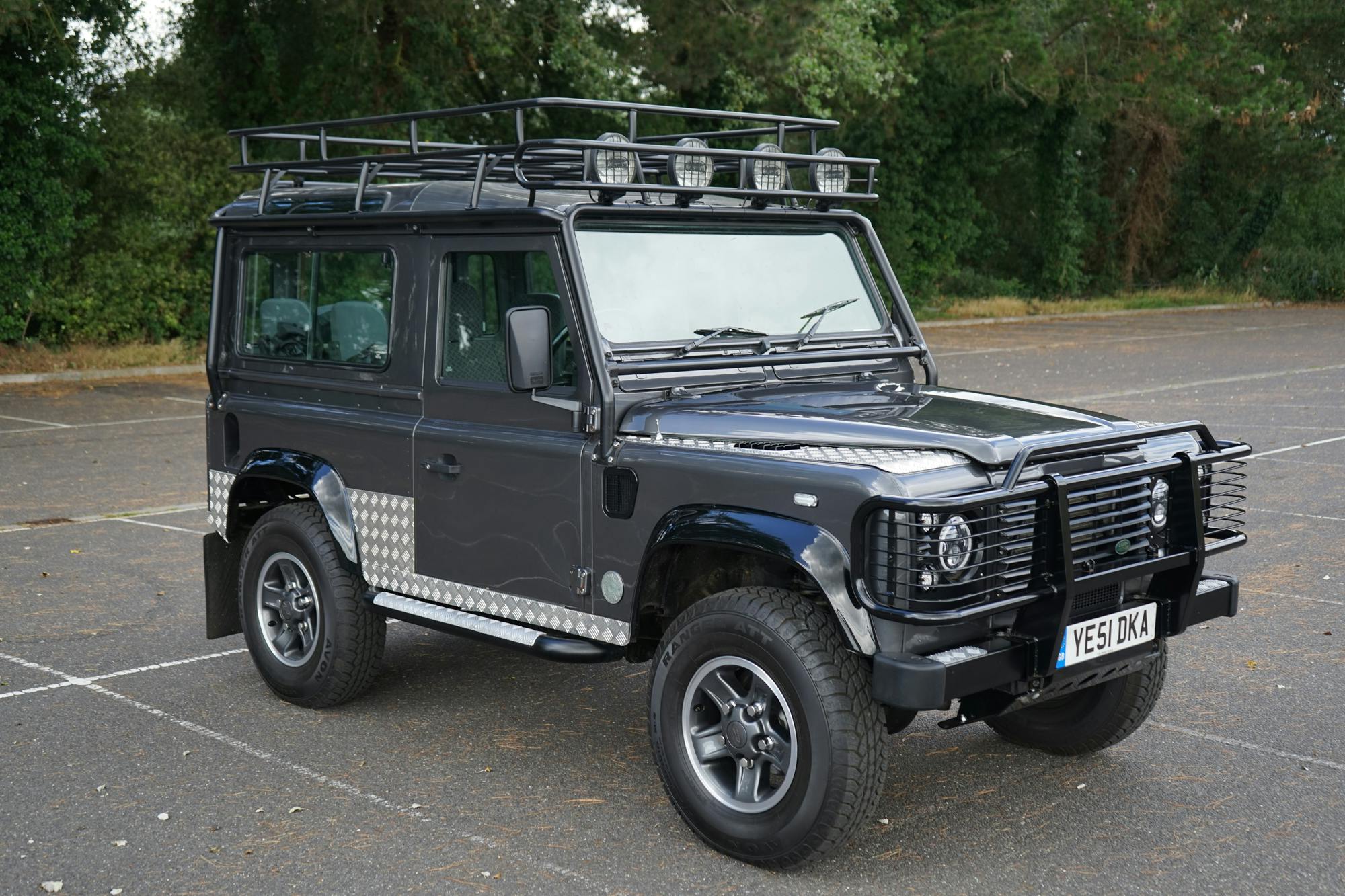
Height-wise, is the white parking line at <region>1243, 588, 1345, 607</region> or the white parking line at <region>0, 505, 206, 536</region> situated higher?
the white parking line at <region>1243, 588, 1345, 607</region>

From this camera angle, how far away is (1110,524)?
175 inches

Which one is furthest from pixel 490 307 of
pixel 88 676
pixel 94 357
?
pixel 94 357

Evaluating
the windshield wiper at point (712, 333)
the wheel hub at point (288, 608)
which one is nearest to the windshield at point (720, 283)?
the windshield wiper at point (712, 333)

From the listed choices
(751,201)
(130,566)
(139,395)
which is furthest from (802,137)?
(751,201)

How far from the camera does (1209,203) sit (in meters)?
41.9

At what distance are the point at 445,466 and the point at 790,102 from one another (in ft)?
79.8

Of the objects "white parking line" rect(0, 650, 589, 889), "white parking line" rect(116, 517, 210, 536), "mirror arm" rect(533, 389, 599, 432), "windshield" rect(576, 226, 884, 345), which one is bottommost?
"white parking line" rect(0, 650, 589, 889)

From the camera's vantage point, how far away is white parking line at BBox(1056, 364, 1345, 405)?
662 inches

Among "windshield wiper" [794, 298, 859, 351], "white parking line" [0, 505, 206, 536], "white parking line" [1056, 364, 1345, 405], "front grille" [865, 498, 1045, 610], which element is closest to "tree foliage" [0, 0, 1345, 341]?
"white parking line" [1056, 364, 1345, 405]

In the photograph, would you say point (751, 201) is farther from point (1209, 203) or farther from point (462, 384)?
point (1209, 203)

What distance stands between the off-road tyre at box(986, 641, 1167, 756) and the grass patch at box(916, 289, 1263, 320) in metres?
26.4

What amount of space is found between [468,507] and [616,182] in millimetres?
1284

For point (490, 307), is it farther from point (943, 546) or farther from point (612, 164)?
point (943, 546)

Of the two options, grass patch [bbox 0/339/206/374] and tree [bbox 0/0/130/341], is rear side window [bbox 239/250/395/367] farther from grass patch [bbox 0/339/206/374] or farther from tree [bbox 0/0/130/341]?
tree [bbox 0/0/130/341]
